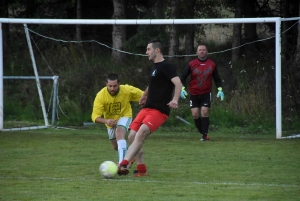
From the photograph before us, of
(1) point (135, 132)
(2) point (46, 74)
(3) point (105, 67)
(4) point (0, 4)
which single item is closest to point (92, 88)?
(3) point (105, 67)

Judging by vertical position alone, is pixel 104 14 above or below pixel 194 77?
above

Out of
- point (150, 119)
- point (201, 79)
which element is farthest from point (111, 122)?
point (201, 79)

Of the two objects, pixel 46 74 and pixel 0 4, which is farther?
pixel 0 4

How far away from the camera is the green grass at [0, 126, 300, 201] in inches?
324

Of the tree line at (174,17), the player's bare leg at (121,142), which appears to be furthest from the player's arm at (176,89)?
the tree line at (174,17)

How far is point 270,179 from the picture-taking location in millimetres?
9281

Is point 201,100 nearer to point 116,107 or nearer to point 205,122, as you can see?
point 205,122

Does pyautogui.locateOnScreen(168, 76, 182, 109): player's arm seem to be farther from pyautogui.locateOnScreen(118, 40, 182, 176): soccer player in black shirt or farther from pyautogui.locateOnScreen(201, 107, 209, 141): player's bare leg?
pyautogui.locateOnScreen(201, 107, 209, 141): player's bare leg

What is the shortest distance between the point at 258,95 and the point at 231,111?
2.44 feet

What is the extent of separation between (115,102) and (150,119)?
110cm

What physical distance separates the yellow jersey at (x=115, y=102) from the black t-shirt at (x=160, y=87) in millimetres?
877

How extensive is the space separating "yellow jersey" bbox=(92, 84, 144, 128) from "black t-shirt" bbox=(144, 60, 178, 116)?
0.88 m

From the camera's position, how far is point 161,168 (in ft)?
34.4

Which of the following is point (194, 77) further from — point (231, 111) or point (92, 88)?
point (92, 88)
